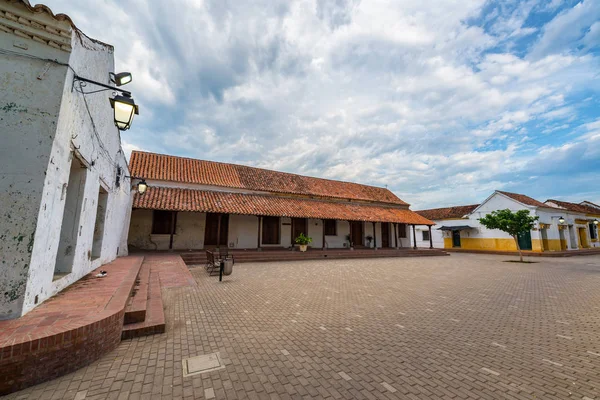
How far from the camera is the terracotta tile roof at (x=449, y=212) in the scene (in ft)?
87.4

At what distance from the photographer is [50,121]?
9.96 feet

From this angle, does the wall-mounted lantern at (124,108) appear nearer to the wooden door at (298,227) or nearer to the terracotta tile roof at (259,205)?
the terracotta tile roof at (259,205)

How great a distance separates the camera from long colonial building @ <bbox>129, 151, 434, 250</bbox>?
13422 mm

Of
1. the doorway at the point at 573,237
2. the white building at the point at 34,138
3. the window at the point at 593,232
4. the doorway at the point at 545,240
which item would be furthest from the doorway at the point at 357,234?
the window at the point at 593,232

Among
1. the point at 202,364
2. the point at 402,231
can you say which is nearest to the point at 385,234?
the point at 402,231

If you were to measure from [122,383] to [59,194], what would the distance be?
8.94 feet

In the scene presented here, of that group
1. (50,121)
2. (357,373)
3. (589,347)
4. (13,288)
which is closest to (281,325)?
(357,373)

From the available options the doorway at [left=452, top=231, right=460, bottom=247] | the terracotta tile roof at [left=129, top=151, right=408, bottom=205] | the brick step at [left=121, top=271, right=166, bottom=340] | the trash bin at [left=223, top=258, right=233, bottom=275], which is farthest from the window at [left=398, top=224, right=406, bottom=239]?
the brick step at [left=121, top=271, right=166, bottom=340]

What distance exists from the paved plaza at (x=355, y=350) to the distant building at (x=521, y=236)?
20.7 metres

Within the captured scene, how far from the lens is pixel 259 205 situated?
1563cm

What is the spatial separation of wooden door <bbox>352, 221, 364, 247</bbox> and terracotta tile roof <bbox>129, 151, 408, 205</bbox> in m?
2.25

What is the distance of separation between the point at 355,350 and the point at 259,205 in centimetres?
1287

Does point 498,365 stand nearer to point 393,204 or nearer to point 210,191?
point 210,191

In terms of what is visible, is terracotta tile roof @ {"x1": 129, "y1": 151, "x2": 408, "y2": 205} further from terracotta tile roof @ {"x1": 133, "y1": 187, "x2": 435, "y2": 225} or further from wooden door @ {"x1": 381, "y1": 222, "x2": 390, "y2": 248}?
wooden door @ {"x1": 381, "y1": 222, "x2": 390, "y2": 248}
